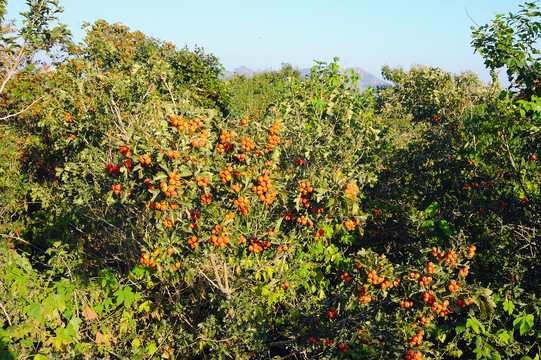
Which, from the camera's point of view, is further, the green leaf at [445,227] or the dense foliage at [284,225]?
the green leaf at [445,227]

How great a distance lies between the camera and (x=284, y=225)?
13.1ft

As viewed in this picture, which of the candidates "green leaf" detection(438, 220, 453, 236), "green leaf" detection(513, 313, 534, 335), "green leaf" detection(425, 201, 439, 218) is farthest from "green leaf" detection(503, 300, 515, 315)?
"green leaf" detection(425, 201, 439, 218)

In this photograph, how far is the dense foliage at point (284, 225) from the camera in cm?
335

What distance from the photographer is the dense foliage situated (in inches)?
132

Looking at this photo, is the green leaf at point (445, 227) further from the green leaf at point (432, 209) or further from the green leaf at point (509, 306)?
the green leaf at point (509, 306)

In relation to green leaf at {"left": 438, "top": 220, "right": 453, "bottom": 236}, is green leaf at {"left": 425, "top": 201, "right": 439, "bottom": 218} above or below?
above

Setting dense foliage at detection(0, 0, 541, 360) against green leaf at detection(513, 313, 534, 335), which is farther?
green leaf at detection(513, 313, 534, 335)

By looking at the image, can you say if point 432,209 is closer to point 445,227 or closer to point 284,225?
point 445,227

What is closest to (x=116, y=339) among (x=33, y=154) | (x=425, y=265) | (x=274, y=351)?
(x=274, y=351)

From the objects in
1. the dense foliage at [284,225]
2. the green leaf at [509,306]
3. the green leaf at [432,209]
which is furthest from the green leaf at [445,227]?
Result: the green leaf at [509,306]

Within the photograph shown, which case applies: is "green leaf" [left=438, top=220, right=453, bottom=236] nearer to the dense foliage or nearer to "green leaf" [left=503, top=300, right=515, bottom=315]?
the dense foliage

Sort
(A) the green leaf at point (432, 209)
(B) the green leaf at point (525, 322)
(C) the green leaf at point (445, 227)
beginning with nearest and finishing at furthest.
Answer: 1. (B) the green leaf at point (525, 322)
2. (C) the green leaf at point (445, 227)
3. (A) the green leaf at point (432, 209)

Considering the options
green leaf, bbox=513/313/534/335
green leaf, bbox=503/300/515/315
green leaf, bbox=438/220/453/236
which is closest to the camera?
green leaf, bbox=513/313/534/335

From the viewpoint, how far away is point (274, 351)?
5270mm
